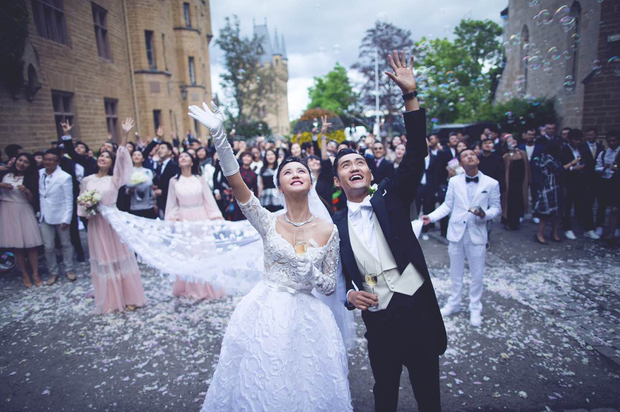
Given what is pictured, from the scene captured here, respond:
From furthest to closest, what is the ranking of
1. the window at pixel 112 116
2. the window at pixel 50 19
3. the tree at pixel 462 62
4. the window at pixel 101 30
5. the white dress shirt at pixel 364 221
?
the tree at pixel 462 62 < the window at pixel 112 116 < the window at pixel 101 30 < the window at pixel 50 19 < the white dress shirt at pixel 364 221

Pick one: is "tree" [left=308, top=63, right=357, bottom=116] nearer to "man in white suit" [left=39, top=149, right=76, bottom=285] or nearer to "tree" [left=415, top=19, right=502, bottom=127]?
"tree" [left=415, top=19, right=502, bottom=127]

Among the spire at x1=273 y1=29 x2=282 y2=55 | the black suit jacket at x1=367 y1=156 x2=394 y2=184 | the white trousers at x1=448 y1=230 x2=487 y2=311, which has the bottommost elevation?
the white trousers at x1=448 y1=230 x2=487 y2=311

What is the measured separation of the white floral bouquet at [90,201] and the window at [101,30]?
11841mm

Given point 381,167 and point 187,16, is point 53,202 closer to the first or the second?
point 381,167

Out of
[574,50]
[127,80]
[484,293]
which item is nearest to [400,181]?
[484,293]

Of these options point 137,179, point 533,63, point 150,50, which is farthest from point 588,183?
point 150,50

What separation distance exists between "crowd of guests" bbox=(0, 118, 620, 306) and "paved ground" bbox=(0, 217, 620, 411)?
2.06 feet

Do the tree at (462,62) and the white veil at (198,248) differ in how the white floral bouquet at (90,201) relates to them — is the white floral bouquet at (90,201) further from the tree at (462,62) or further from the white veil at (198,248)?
the tree at (462,62)

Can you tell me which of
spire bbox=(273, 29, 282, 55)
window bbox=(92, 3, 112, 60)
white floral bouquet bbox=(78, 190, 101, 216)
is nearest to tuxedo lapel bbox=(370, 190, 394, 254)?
white floral bouquet bbox=(78, 190, 101, 216)

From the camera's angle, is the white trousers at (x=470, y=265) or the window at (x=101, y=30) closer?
the white trousers at (x=470, y=265)

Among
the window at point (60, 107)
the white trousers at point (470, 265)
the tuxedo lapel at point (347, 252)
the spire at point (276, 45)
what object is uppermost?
the spire at point (276, 45)

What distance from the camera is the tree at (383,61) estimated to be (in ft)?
111

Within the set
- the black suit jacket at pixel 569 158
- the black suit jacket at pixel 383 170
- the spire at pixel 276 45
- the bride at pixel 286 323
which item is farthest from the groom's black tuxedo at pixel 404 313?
the spire at pixel 276 45

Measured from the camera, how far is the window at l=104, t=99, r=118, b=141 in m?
14.7
